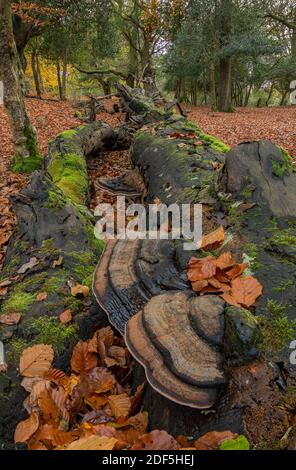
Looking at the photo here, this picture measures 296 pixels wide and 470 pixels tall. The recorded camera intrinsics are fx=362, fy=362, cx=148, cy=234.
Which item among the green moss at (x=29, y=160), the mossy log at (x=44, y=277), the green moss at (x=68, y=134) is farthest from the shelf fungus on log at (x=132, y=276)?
the green moss at (x=29, y=160)

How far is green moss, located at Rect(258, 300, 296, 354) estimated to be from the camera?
6.61ft

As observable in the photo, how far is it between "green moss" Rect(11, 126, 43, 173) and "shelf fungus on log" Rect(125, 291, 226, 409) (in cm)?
609

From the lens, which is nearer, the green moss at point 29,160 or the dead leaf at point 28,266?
the dead leaf at point 28,266

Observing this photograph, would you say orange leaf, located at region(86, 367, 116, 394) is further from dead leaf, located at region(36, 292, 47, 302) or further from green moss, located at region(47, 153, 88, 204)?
green moss, located at region(47, 153, 88, 204)

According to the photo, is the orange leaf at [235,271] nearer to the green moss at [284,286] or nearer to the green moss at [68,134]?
the green moss at [284,286]

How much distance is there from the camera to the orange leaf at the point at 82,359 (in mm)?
2428

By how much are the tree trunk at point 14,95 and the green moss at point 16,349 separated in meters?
5.47

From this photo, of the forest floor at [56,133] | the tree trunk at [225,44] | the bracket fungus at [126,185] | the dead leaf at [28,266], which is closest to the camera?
the dead leaf at [28,266]

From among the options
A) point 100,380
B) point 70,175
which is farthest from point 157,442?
point 70,175

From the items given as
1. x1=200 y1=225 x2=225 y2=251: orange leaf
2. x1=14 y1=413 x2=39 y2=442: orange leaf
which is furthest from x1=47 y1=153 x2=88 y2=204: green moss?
x1=14 y1=413 x2=39 y2=442: orange leaf

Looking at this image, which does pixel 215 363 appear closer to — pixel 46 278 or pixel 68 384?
pixel 68 384

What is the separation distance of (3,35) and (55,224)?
485 centimetres

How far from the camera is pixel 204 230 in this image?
3150 mm

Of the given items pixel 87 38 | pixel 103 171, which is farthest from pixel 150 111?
pixel 87 38
